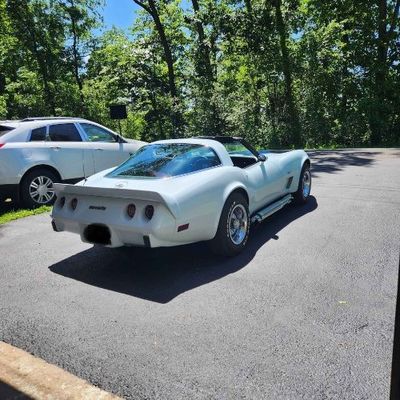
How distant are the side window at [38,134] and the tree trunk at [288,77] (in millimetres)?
13647

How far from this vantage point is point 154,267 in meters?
4.51

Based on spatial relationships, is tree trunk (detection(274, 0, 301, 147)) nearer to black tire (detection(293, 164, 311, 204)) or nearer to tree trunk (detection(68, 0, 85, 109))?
black tire (detection(293, 164, 311, 204))

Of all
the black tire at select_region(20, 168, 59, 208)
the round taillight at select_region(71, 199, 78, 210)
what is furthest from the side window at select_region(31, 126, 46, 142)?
the round taillight at select_region(71, 199, 78, 210)

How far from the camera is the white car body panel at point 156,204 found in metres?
3.98

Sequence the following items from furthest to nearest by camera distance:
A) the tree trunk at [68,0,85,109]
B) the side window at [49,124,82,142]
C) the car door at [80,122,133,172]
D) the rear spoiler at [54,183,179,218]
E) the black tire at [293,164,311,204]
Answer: the tree trunk at [68,0,85,109] < the car door at [80,122,133,172] < the side window at [49,124,82,142] < the black tire at [293,164,311,204] < the rear spoiler at [54,183,179,218]

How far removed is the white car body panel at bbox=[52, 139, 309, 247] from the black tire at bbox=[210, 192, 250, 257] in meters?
0.08

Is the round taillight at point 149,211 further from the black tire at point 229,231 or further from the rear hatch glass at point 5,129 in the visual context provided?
the rear hatch glass at point 5,129

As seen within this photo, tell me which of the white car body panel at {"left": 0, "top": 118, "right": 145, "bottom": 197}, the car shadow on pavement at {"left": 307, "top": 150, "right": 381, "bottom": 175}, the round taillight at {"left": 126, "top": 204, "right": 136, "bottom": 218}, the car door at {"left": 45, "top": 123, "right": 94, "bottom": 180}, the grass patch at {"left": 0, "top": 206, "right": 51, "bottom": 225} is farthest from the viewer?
the car shadow on pavement at {"left": 307, "top": 150, "right": 381, "bottom": 175}

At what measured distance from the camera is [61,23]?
25406 millimetres

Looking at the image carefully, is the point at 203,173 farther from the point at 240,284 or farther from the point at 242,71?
the point at 242,71

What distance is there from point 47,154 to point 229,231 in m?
4.38

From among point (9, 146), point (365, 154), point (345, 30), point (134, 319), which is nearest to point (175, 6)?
point (345, 30)

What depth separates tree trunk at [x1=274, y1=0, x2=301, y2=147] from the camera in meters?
19.4

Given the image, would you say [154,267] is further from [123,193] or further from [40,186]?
[40,186]
